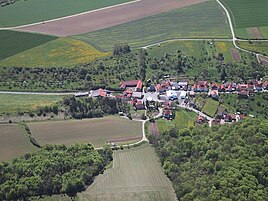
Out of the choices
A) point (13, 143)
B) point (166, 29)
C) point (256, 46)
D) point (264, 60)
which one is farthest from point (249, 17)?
point (13, 143)

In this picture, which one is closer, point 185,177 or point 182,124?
point 185,177

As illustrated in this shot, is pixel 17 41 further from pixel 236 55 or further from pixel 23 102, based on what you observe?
pixel 236 55

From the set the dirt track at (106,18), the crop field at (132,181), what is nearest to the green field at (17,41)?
the dirt track at (106,18)

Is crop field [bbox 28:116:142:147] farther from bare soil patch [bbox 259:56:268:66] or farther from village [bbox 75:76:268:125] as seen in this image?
bare soil patch [bbox 259:56:268:66]

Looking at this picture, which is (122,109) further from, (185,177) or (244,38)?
(244,38)

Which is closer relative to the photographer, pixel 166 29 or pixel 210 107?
pixel 210 107

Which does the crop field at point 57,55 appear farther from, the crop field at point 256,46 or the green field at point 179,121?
the crop field at point 256,46

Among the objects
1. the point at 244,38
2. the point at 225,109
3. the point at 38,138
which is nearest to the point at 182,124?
the point at 225,109
